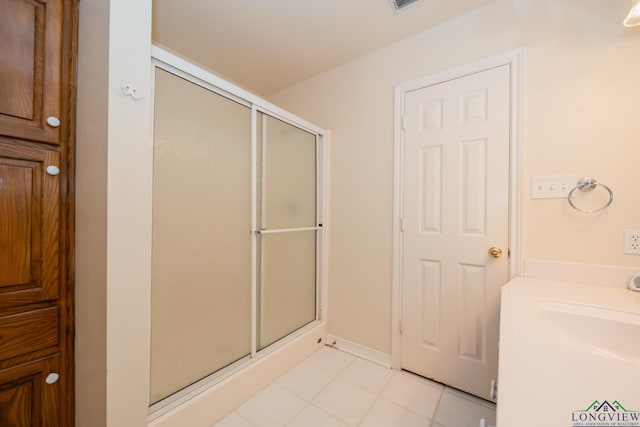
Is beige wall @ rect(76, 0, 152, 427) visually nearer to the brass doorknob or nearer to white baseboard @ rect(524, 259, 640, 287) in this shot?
the brass doorknob

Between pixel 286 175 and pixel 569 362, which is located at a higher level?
pixel 286 175

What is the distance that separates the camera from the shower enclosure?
1.21 m

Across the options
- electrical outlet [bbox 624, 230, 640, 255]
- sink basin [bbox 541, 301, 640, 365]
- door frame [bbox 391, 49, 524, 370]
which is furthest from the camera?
door frame [bbox 391, 49, 524, 370]

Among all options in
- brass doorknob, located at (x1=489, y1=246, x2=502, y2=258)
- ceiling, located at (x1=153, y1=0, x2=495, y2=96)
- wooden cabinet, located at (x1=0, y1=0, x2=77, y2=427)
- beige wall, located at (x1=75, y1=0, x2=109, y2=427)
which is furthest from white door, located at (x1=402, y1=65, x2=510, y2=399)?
wooden cabinet, located at (x1=0, y1=0, x2=77, y2=427)

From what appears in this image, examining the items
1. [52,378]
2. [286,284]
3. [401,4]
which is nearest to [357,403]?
[286,284]

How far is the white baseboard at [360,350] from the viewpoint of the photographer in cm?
192

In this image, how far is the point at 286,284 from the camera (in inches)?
75.1

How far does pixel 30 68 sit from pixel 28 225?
0.61 meters

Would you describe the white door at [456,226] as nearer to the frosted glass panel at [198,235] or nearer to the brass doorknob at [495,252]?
the brass doorknob at [495,252]

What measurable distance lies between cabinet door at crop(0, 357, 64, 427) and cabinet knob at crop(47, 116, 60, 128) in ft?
3.13

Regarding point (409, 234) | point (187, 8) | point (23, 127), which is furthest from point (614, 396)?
point (187, 8)

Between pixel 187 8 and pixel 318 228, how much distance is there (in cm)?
178

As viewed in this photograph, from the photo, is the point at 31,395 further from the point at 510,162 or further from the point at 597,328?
the point at 510,162

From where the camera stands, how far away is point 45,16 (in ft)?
3.33
